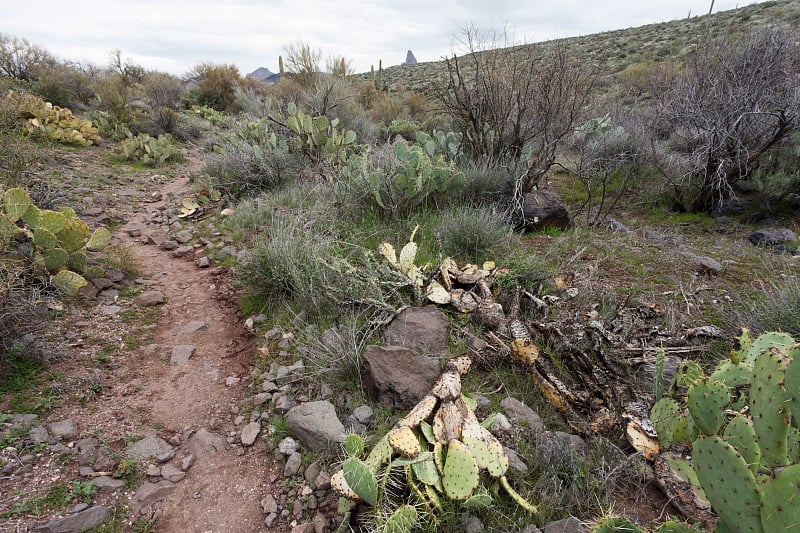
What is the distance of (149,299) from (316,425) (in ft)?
7.71

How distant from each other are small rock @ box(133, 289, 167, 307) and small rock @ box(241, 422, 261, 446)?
187cm

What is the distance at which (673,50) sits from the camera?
17203 millimetres

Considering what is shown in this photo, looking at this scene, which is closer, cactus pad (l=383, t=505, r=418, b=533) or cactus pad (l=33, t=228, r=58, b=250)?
cactus pad (l=383, t=505, r=418, b=533)

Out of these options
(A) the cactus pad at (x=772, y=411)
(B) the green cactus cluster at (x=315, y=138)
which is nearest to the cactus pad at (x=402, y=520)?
(A) the cactus pad at (x=772, y=411)

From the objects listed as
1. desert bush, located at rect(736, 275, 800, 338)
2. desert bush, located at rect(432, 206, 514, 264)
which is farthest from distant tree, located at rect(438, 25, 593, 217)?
desert bush, located at rect(736, 275, 800, 338)

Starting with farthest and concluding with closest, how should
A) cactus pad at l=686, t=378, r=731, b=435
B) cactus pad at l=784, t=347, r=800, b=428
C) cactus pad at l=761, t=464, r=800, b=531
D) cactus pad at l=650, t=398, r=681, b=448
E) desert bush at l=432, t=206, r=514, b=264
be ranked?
desert bush at l=432, t=206, r=514, b=264 < cactus pad at l=650, t=398, r=681, b=448 < cactus pad at l=686, t=378, r=731, b=435 < cactus pad at l=784, t=347, r=800, b=428 < cactus pad at l=761, t=464, r=800, b=531

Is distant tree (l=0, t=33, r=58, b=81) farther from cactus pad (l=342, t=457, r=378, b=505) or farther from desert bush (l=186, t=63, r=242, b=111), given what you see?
cactus pad (l=342, t=457, r=378, b=505)

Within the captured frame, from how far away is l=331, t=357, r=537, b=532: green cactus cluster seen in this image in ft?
5.14

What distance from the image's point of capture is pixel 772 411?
125 centimetres

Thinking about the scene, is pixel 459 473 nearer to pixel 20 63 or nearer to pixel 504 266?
pixel 504 266

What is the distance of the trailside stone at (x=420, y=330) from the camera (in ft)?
8.79

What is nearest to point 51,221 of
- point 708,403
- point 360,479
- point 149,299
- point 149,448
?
point 149,299

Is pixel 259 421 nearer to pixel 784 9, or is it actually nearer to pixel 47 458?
pixel 47 458

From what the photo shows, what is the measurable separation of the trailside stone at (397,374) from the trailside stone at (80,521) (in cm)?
138
